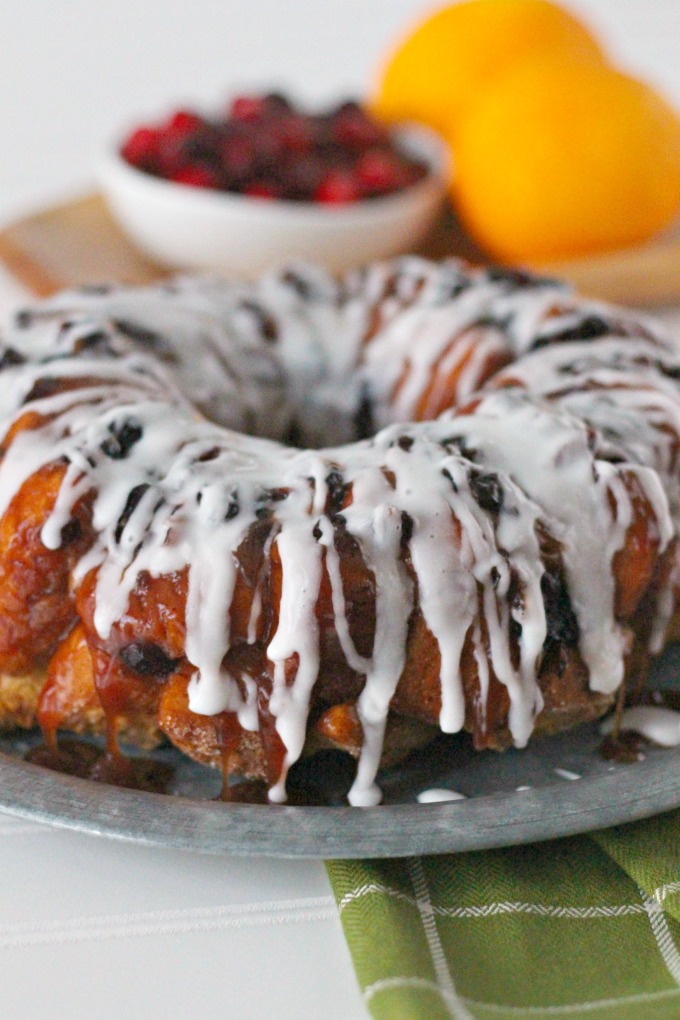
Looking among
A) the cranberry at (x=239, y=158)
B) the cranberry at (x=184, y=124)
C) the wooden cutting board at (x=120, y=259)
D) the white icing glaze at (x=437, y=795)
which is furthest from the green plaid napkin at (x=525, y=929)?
the cranberry at (x=184, y=124)

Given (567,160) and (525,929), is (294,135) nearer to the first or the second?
(567,160)

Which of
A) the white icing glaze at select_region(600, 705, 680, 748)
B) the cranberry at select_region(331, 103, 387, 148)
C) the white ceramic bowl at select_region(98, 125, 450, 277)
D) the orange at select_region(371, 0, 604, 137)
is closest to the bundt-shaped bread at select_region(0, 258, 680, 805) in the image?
the white icing glaze at select_region(600, 705, 680, 748)

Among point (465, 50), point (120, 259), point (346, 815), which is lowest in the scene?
point (120, 259)

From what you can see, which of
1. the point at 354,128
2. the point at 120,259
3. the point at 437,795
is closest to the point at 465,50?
the point at 354,128

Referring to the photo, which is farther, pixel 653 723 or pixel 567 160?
pixel 567 160

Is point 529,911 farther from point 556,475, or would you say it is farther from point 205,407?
point 205,407
